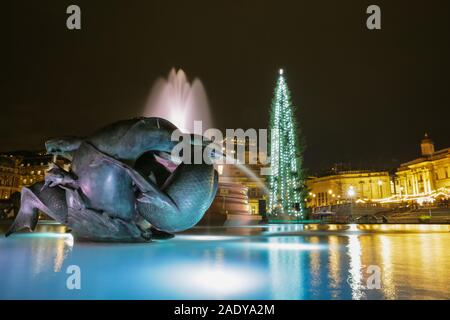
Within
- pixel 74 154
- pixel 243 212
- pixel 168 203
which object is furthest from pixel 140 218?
pixel 243 212

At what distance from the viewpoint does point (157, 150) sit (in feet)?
23.2

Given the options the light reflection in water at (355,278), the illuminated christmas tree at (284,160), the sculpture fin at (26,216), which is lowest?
the light reflection in water at (355,278)

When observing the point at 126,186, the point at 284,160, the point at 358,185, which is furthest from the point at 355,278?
the point at 358,185

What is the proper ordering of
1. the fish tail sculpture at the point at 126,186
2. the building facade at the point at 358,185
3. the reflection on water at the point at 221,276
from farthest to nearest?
the building facade at the point at 358,185 → the fish tail sculpture at the point at 126,186 → the reflection on water at the point at 221,276

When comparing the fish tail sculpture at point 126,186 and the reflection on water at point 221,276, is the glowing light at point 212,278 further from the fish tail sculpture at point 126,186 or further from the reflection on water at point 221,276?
the fish tail sculpture at point 126,186

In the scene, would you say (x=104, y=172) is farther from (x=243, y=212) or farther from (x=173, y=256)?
(x=243, y=212)

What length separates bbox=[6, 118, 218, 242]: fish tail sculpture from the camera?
6449mm

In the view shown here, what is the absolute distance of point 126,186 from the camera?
653 cm

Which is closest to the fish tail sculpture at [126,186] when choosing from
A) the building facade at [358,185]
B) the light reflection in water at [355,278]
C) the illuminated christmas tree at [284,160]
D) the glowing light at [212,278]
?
the glowing light at [212,278]

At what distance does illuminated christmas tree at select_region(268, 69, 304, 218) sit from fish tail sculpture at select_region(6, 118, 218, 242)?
29.2 m

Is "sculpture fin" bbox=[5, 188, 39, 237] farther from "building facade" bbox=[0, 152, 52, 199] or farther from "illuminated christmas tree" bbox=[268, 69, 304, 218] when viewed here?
"building facade" bbox=[0, 152, 52, 199]

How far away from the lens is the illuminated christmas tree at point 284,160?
35656 mm

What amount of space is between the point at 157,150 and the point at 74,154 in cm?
168

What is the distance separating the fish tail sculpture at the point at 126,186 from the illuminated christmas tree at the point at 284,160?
95.8 ft
